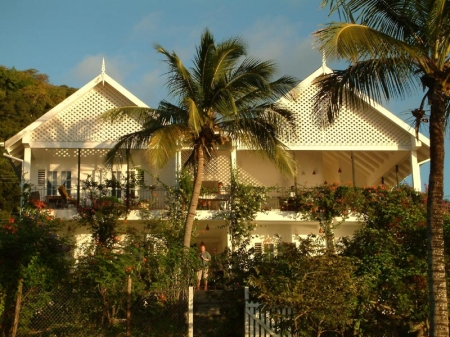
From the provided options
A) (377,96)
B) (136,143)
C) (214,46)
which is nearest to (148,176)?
(136,143)

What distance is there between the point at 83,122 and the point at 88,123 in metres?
0.18

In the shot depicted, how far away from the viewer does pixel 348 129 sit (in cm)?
2372

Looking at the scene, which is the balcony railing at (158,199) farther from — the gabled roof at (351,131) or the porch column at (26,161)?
the gabled roof at (351,131)

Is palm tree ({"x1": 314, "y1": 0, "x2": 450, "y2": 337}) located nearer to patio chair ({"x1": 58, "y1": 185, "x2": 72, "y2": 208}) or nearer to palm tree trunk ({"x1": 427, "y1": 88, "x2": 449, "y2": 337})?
palm tree trunk ({"x1": 427, "y1": 88, "x2": 449, "y2": 337})

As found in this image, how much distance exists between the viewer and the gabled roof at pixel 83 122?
75.8 ft

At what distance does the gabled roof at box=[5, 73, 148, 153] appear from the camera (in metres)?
23.1

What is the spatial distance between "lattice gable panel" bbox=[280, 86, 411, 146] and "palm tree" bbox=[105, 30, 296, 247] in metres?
4.61

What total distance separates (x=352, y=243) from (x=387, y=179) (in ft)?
45.1

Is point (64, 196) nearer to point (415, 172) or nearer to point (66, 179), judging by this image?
point (66, 179)

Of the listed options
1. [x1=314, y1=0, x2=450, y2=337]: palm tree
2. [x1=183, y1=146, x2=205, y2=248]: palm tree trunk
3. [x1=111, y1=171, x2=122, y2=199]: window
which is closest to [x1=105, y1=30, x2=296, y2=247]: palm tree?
[x1=183, y1=146, x2=205, y2=248]: palm tree trunk

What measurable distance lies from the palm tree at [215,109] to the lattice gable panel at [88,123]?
446 centimetres

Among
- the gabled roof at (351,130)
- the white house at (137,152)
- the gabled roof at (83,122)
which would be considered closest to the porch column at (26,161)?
the white house at (137,152)

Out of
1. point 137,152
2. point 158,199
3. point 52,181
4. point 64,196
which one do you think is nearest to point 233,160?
point 158,199

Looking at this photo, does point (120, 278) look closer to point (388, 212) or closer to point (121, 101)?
point (388, 212)
